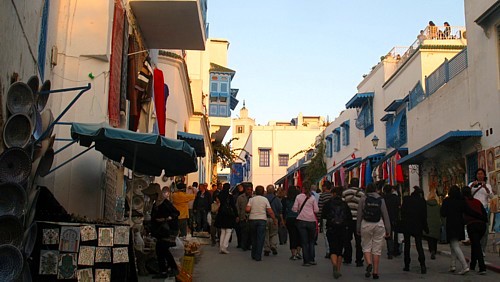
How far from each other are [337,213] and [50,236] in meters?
5.44

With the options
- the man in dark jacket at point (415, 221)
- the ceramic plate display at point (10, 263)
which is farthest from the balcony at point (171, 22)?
the ceramic plate display at point (10, 263)

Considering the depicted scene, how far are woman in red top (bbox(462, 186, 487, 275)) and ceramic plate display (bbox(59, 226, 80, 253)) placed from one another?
284 inches

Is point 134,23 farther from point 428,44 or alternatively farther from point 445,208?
point 428,44

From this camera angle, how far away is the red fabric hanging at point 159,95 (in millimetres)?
18062

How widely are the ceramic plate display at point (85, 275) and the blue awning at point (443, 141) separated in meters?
12.3

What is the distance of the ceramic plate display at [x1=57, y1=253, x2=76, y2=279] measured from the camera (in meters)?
7.59

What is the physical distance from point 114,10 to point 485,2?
10.8m

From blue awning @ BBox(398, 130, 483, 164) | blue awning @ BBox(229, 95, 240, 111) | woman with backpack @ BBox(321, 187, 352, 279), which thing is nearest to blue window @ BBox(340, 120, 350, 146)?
blue awning @ BBox(229, 95, 240, 111)

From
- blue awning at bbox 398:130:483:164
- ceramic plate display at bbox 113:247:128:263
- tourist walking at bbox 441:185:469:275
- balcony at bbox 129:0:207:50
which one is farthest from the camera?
blue awning at bbox 398:130:483:164

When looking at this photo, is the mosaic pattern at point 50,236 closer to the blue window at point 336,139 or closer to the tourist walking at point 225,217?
the tourist walking at point 225,217

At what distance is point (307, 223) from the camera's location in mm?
12266

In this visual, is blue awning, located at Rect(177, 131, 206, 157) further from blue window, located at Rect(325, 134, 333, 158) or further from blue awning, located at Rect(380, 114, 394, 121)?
blue window, located at Rect(325, 134, 333, 158)

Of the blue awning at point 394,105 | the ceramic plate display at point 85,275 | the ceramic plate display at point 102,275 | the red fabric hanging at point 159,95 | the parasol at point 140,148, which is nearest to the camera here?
the ceramic plate display at point 85,275

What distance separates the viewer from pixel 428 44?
23.6 meters
